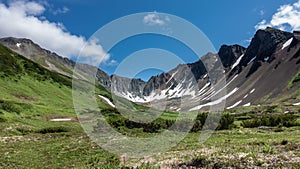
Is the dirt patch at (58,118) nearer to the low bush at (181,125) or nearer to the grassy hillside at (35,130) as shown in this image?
the grassy hillside at (35,130)

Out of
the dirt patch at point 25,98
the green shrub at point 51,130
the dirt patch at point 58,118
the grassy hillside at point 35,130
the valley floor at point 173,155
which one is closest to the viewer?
the valley floor at point 173,155

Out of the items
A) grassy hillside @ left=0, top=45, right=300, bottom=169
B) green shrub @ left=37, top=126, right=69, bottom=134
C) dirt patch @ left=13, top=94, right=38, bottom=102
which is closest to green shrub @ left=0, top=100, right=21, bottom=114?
grassy hillside @ left=0, top=45, right=300, bottom=169

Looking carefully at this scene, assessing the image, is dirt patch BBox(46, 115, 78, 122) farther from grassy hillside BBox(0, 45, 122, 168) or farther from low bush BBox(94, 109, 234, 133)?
low bush BBox(94, 109, 234, 133)

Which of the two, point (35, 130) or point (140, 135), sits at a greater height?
point (140, 135)

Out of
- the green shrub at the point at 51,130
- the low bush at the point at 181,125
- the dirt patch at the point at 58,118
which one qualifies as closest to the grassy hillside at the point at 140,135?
the green shrub at the point at 51,130

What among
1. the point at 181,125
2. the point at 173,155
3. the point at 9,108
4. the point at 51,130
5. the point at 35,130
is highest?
the point at 9,108

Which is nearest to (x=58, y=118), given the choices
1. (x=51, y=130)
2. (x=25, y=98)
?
(x=51, y=130)

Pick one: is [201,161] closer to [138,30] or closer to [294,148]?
[294,148]

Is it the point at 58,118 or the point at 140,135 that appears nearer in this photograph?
the point at 140,135

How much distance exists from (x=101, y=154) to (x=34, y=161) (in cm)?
696

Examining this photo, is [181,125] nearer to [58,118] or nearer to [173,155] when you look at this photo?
[173,155]

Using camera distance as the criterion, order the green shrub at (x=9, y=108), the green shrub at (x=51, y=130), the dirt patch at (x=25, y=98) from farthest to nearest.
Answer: the dirt patch at (x=25, y=98) → the green shrub at (x=9, y=108) → the green shrub at (x=51, y=130)

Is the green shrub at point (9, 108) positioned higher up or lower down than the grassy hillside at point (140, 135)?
higher up

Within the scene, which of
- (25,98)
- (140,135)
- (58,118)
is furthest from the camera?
(25,98)
